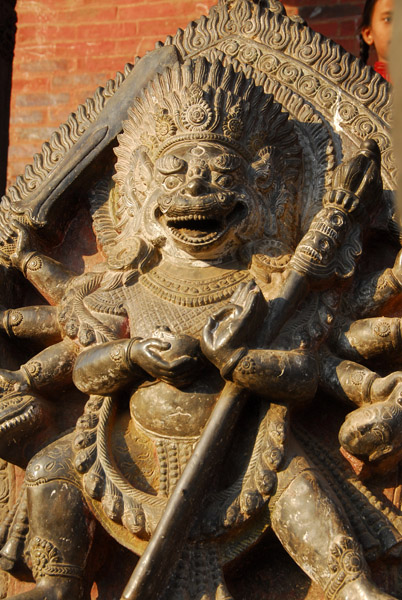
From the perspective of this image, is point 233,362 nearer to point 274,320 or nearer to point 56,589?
point 274,320

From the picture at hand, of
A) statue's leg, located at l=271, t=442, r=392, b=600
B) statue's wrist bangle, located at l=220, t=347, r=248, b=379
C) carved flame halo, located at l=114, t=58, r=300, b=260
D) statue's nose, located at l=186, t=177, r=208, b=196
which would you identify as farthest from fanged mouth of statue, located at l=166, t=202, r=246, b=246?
statue's leg, located at l=271, t=442, r=392, b=600

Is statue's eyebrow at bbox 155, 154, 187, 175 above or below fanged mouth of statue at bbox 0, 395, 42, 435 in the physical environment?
above

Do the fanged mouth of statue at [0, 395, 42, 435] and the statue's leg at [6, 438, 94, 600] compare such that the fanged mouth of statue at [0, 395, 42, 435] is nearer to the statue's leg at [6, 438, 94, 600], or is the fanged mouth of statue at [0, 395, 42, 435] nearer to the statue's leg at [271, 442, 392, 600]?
the statue's leg at [6, 438, 94, 600]

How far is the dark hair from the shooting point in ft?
16.7

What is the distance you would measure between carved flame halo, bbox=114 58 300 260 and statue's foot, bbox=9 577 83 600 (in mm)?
1447

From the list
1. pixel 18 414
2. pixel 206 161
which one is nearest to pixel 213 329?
pixel 206 161

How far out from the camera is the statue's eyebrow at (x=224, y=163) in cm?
400

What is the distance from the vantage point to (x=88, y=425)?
3820mm

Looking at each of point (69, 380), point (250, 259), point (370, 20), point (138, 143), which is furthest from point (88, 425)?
point (370, 20)

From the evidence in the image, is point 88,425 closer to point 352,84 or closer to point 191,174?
point 191,174

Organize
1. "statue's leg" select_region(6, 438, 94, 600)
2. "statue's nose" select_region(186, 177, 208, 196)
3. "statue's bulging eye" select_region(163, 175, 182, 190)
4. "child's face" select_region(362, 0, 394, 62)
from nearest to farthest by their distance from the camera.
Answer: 1. "statue's leg" select_region(6, 438, 94, 600)
2. "statue's nose" select_region(186, 177, 208, 196)
3. "statue's bulging eye" select_region(163, 175, 182, 190)
4. "child's face" select_region(362, 0, 394, 62)

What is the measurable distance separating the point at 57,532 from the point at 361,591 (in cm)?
118

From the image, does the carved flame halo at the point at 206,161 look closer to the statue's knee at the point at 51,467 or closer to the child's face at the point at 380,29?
the statue's knee at the point at 51,467

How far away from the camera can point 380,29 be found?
5.04m
